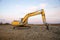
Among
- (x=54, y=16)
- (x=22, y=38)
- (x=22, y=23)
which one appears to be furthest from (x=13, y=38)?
(x=22, y=23)

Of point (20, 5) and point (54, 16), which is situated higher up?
point (20, 5)

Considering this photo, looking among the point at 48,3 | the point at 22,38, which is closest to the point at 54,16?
the point at 48,3

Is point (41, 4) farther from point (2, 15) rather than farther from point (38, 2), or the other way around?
point (2, 15)

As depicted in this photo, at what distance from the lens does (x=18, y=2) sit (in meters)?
3.84

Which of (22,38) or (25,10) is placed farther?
(25,10)

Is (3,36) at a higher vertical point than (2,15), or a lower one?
lower

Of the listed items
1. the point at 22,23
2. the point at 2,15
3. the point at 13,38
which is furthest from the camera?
the point at 22,23

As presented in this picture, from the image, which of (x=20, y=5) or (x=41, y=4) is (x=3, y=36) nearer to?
(x=20, y=5)

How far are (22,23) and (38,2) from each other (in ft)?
6.27

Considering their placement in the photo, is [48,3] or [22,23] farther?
[22,23]

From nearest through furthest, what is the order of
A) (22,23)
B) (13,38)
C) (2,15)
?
(13,38) < (2,15) < (22,23)

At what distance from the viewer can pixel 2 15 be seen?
3.90m

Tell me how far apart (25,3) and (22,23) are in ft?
5.80

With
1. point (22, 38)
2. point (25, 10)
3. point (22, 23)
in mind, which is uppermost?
point (25, 10)
